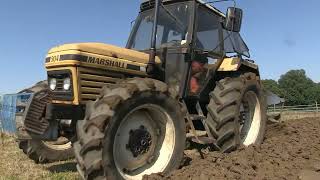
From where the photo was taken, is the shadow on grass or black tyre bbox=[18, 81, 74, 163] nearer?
the shadow on grass

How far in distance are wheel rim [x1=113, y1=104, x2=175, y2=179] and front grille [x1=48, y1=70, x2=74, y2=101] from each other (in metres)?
0.89

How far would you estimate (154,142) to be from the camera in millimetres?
5699

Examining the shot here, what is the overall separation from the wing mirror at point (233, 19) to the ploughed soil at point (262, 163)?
1935 mm

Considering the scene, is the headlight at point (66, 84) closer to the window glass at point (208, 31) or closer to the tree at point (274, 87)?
the window glass at point (208, 31)

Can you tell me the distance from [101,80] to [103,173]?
1.56 meters

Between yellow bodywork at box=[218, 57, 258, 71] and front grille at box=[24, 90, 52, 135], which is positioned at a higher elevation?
yellow bodywork at box=[218, 57, 258, 71]

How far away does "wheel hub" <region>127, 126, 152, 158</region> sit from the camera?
17.7ft

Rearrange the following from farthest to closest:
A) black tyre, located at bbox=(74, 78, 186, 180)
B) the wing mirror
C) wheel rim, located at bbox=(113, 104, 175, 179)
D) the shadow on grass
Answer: the wing mirror, the shadow on grass, wheel rim, located at bbox=(113, 104, 175, 179), black tyre, located at bbox=(74, 78, 186, 180)

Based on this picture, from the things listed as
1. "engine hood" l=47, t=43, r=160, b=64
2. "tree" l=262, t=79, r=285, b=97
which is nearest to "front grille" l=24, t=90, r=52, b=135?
"engine hood" l=47, t=43, r=160, b=64

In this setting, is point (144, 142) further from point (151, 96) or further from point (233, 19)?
point (233, 19)

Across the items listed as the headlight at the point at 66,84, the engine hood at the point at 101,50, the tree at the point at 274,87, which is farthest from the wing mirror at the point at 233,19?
the tree at the point at 274,87

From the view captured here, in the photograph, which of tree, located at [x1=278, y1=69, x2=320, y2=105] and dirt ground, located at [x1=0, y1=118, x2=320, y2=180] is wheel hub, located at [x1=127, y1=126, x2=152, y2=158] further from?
tree, located at [x1=278, y1=69, x2=320, y2=105]

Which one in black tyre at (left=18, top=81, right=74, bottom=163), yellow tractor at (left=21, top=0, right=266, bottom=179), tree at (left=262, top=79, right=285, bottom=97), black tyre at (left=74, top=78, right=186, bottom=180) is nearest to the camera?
black tyre at (left=74, top=78, right=186, bottom=180)

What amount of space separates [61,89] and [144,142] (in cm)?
131
